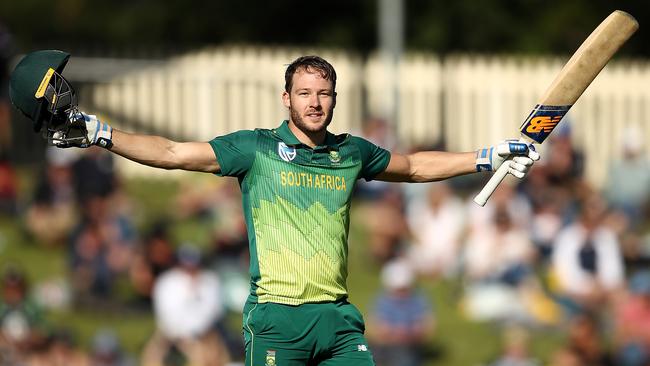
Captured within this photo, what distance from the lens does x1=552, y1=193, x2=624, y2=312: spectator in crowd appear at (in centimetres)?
1525

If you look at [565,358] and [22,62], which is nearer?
[22,62]

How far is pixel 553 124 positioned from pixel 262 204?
165 cm

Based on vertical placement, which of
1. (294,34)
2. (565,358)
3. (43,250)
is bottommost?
(565,358)

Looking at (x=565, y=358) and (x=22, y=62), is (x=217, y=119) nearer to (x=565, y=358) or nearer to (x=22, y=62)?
(x=565, y=358)

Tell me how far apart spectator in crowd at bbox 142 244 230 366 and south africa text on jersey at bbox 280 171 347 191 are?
7825 mm

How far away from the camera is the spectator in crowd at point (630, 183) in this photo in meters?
17.8

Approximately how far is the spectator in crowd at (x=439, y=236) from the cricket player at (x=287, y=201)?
929cm

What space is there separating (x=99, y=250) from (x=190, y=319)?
1.76 metres

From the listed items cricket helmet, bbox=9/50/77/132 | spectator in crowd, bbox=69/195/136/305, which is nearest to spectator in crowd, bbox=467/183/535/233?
spectator in crowd, bbox=69/195/136/305

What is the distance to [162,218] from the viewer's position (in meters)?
17.2

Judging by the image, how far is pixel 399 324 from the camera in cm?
1477

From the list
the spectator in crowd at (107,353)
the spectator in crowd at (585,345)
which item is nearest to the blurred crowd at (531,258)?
the spectator in crowd at (585,345)

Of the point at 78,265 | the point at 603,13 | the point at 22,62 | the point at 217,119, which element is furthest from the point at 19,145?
the point at 22,62

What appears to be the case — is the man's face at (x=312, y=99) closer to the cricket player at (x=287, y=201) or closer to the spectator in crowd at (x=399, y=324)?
the cricket player at (x=287, y=201)
